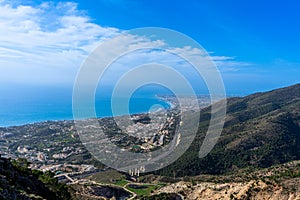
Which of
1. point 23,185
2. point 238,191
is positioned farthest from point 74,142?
point 23,185

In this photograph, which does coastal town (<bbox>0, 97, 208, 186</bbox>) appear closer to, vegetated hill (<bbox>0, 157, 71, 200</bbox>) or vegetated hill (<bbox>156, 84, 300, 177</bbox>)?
vegetated hill (<bbox>156, 84, 300, 177</bbox>)

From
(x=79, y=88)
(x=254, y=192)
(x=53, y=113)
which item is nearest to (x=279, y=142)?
(x=254, y=192)

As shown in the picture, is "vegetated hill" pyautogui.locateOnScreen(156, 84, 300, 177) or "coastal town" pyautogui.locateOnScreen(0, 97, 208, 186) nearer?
"vegetated hill" pyautogui.locateOnScreen(156, 84, 300, 177)

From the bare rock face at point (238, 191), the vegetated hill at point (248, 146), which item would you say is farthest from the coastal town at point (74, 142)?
the bare rock face at point (238, 191)

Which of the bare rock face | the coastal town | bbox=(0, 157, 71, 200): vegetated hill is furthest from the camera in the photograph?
the coastal town

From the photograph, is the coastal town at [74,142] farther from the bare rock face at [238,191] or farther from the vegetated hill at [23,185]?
the vegetated hill at [23,185]

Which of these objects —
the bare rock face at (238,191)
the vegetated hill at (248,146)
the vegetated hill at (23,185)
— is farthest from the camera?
the vegetated hill at (248,146)

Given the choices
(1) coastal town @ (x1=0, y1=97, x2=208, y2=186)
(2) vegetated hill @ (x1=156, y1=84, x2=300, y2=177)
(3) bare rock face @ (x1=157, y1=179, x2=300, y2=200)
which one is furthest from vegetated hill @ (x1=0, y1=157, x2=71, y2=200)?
(2) vegetated hill @ (x1=156, y1=84, x2=300, y2=177)
